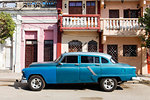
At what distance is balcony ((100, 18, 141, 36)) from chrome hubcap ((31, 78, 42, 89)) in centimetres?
680

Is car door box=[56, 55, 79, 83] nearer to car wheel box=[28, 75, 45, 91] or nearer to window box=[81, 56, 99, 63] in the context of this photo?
window box=[81, 56, 99, 63]

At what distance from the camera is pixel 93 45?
464 inches

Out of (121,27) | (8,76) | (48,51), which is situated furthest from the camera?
(48,51)

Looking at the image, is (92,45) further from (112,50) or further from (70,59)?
(70,59)

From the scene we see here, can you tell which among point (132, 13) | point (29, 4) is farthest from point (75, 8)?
point (132, 13)

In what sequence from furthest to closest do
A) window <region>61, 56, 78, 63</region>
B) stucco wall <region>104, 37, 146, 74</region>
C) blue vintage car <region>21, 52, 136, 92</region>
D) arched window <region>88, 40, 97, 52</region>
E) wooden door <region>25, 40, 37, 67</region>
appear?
1. wooden door <region>25, 40, 37, 67</region>
2. arched window <region>88, 40, 97, 52</region>
3. stucco wall <region>104, 37, 146, 74</region>
4. window <region>61, 56, 78, 63</region>
5. blue vintage car <region>21, 52, 136, 92</region>

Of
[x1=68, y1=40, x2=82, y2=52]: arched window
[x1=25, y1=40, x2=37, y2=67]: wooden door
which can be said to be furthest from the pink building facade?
[x1=68, y1=40, x2=82, y2=52]: arched window

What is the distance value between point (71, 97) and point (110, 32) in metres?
7.12

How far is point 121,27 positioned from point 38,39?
7.08 m

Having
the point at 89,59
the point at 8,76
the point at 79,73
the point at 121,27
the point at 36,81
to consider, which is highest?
the point at 121,27

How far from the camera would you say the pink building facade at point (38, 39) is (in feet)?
38.2

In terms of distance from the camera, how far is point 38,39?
11.7m

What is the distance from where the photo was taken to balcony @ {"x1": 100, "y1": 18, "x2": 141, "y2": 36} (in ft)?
35.1

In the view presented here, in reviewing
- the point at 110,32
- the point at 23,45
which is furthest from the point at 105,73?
the point at 23,45
